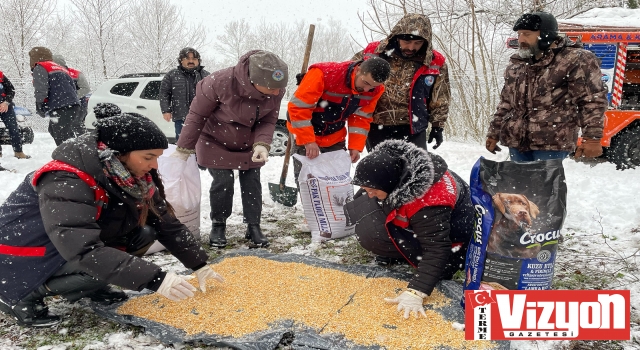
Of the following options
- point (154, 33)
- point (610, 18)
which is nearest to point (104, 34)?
point (154, 33)

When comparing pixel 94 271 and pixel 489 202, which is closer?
pixel 94 271

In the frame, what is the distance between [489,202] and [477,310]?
503 mm

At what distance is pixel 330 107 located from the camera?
321cm

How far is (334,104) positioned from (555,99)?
143 centimetres

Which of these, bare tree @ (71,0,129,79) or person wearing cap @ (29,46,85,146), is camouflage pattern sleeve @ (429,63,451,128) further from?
bare tree @ (71,0,129,79)

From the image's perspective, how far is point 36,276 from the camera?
1.97 meters

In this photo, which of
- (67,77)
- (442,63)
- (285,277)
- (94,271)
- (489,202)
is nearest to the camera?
(94,271)

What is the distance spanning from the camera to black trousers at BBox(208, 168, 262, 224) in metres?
3.21

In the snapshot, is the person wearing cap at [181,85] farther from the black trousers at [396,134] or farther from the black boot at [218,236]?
the black trousers at [396,134]

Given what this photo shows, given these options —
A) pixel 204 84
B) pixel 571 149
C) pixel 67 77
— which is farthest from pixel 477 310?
pixel 67 77

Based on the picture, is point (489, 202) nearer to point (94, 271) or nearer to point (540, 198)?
point (540, 198)

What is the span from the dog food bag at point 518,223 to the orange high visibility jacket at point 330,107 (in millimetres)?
1247

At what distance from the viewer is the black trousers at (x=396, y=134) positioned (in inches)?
133

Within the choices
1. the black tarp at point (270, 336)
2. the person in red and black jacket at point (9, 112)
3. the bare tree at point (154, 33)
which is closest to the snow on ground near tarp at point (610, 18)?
the black tarp at point (270, 336)
